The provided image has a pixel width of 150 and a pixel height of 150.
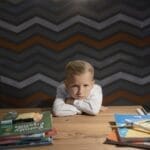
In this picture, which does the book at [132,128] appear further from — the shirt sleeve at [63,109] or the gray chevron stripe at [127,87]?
the gray chevron stripe at [127,87]

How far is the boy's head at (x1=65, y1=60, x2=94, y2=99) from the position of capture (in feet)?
5.29

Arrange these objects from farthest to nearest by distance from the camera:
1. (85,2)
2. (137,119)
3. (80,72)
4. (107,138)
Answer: (85,2)
(80,72)
(137,119)
(107,138)

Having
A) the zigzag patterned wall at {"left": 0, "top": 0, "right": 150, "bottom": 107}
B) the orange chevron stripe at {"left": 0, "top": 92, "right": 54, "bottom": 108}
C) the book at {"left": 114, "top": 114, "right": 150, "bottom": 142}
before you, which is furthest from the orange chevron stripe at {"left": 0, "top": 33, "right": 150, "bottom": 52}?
the book at {"left": 114, "top": 114, "right": 150, "bottom": 142}

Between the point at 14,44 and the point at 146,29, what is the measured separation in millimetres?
1022

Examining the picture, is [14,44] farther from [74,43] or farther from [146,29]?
[146,29]

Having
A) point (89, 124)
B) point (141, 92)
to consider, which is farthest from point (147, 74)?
point (89, 124)

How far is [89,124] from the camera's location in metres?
1.45

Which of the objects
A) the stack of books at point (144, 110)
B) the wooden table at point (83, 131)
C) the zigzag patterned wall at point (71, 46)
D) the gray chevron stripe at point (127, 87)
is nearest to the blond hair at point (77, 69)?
the wooden table at point (83, 131)

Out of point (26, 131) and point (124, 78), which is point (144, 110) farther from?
point (124, 78)

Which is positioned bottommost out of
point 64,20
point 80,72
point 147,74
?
point 80,72

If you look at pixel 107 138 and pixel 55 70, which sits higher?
pixel 55 70

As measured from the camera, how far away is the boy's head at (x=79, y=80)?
1.61 m

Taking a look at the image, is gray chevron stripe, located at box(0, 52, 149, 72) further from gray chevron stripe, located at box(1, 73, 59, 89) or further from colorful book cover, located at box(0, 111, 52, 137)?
colorful book cover, located at box(0, 111, 52, 137)

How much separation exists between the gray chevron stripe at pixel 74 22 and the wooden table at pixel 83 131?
2.93 ft
